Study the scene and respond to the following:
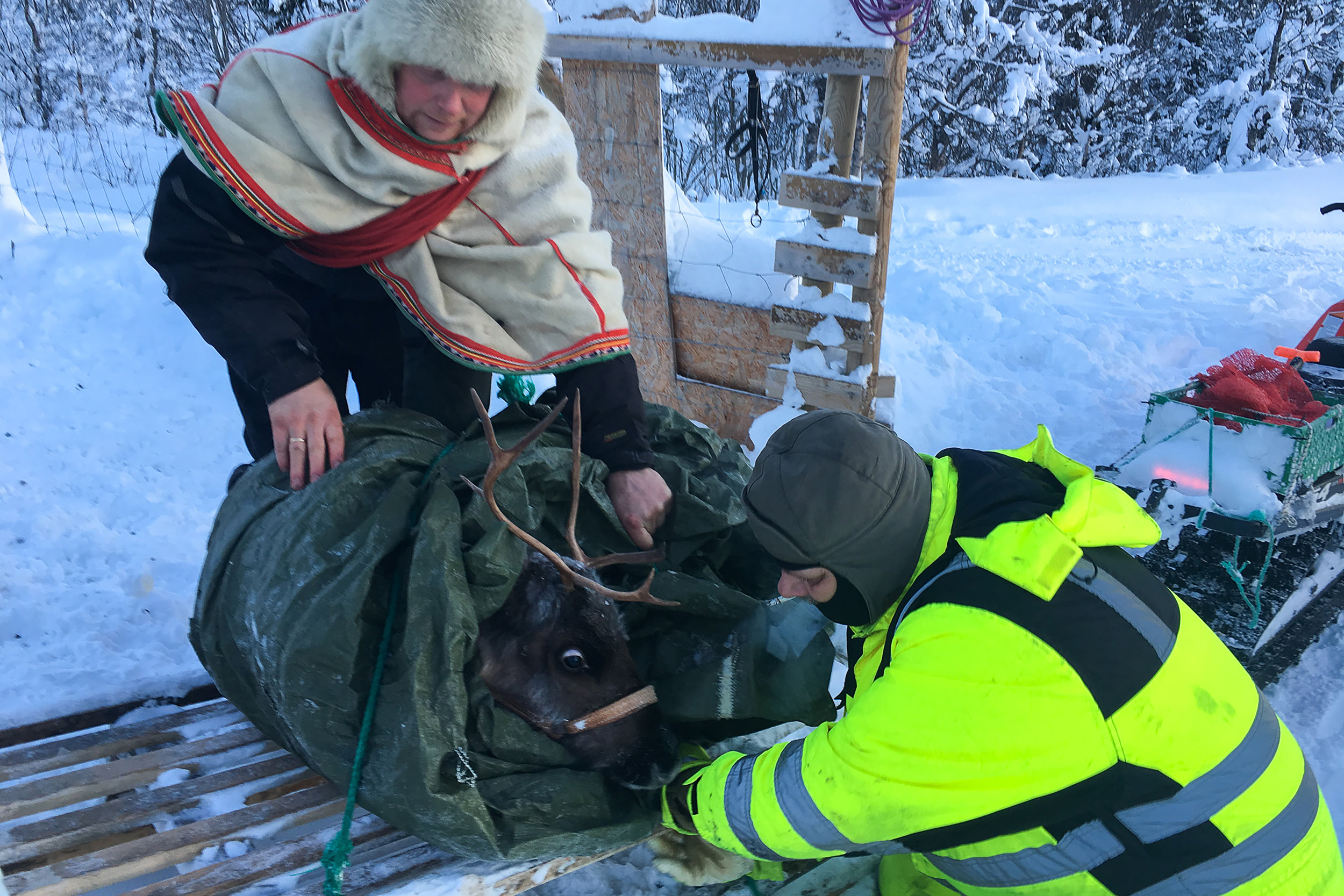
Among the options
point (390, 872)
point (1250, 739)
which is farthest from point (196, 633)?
point (1250, 739)

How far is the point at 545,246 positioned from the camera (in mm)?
2340

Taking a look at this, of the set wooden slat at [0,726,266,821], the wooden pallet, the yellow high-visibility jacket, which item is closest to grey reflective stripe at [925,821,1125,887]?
the yellow high-visibility jacket

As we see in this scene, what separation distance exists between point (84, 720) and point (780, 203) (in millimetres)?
3542

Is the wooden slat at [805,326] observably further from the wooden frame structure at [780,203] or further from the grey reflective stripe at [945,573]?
the grey reflective stripe at [945,573]

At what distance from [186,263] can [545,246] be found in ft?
2.86

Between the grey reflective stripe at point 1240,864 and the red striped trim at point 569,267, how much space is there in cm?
182

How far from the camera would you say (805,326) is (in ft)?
14.6

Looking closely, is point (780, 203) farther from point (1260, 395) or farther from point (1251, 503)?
point (1251, 503)

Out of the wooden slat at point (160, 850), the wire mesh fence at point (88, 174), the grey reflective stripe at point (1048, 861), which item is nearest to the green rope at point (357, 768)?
the wooden slat at point (160, 850)

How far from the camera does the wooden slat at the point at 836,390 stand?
445cm

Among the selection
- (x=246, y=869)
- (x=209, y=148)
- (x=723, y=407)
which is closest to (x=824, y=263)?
(x=723, y=407)

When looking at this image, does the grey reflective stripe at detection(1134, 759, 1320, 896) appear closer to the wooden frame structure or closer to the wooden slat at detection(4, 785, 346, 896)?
the wooden slat at detection(4, 785, 346, 896)

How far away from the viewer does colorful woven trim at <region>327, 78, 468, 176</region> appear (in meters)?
2.07

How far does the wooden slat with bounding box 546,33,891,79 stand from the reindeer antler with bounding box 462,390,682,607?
2410mm
